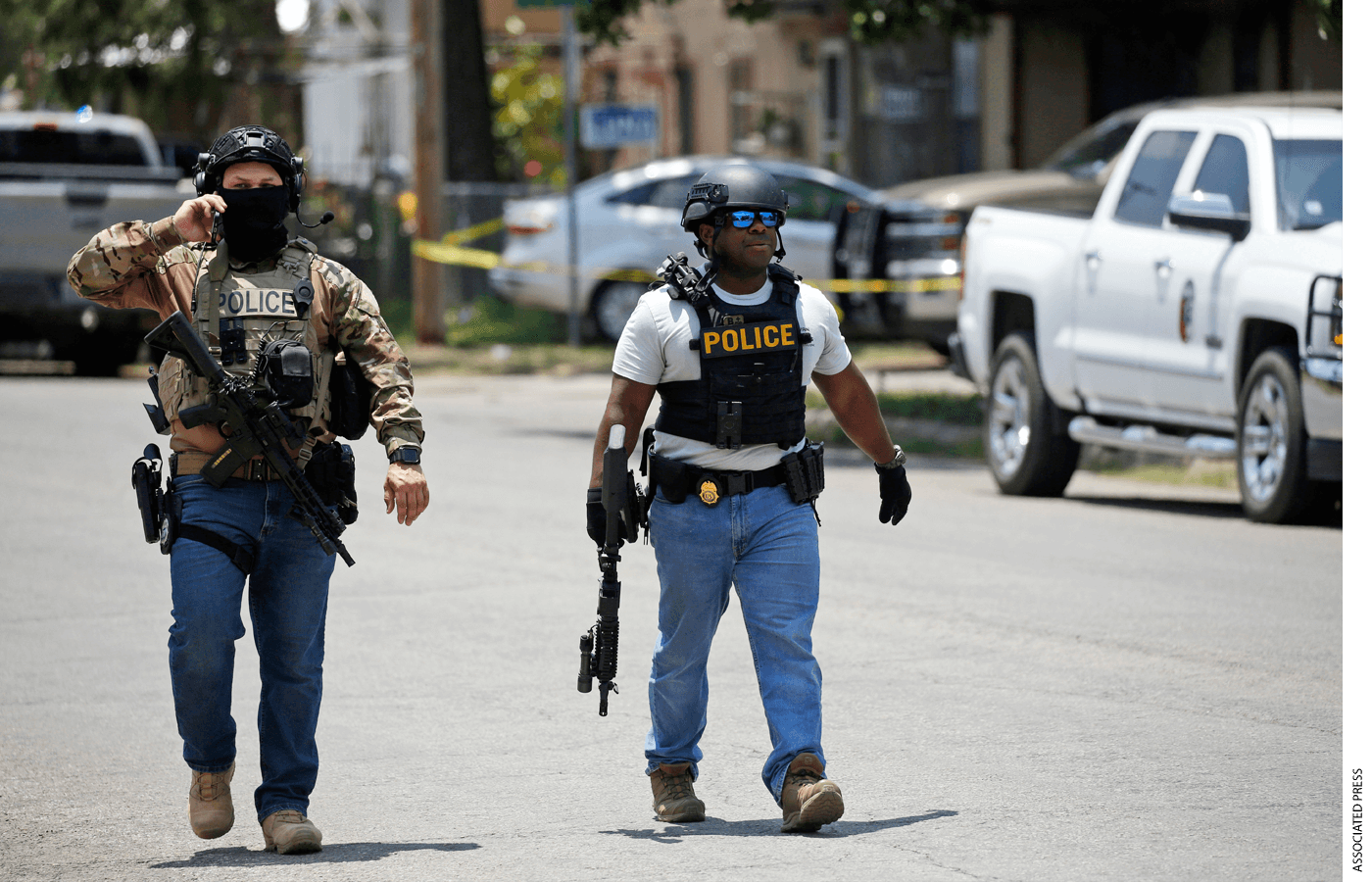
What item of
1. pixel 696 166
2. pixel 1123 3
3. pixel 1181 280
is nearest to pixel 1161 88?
pixel 1123 3

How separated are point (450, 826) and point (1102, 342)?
23.8 ft

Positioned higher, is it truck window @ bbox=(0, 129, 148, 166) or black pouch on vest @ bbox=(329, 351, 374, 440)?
truck window @ bbox=(0, 129, 148, 166)

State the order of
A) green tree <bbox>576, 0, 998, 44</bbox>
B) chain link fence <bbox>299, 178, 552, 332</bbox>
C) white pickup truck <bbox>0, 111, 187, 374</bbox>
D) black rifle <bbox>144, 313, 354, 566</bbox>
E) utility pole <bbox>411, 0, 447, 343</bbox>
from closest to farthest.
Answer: black rifle <bbox>144, 313, 354, 566</bbox> → green tree <bbox>576, 0, 998, 44</bbox> → white pickup truck <bbox>0, 111, 187, 374</bbox> → utility pole <bbox>411, 0, 447, 343</bbox> → chain link fence <bbox>299, 178, 552, 332</bbox>

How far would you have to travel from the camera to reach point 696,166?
863 inches

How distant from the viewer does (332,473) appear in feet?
17.5

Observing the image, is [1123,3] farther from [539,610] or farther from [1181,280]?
[539,610]

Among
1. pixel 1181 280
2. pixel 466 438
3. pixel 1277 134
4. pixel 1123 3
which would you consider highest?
pixel 1123 3

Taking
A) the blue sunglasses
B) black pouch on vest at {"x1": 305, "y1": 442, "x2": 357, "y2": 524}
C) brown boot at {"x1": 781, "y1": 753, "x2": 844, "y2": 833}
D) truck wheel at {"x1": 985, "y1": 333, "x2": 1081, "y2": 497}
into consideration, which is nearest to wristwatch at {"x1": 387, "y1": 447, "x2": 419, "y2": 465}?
black pouch on vest at {"x1": 305, "y1": 442, "x2": 357, "y2": 524}

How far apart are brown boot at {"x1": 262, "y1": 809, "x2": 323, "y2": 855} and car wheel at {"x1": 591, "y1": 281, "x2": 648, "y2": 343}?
1667 centimetres

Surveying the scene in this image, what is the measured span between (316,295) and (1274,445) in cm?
681

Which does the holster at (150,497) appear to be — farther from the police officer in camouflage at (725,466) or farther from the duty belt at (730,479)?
the duty belt at (730,479)

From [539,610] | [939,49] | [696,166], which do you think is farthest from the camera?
[939,49]

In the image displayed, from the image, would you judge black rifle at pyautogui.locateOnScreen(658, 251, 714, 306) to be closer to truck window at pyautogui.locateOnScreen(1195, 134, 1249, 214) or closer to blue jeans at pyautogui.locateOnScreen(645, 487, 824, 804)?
blue jeans at pyautogui.locateOnScreen(645, 487, 824, 804)

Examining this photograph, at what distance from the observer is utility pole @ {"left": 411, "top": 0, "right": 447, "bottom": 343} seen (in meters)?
22.2
